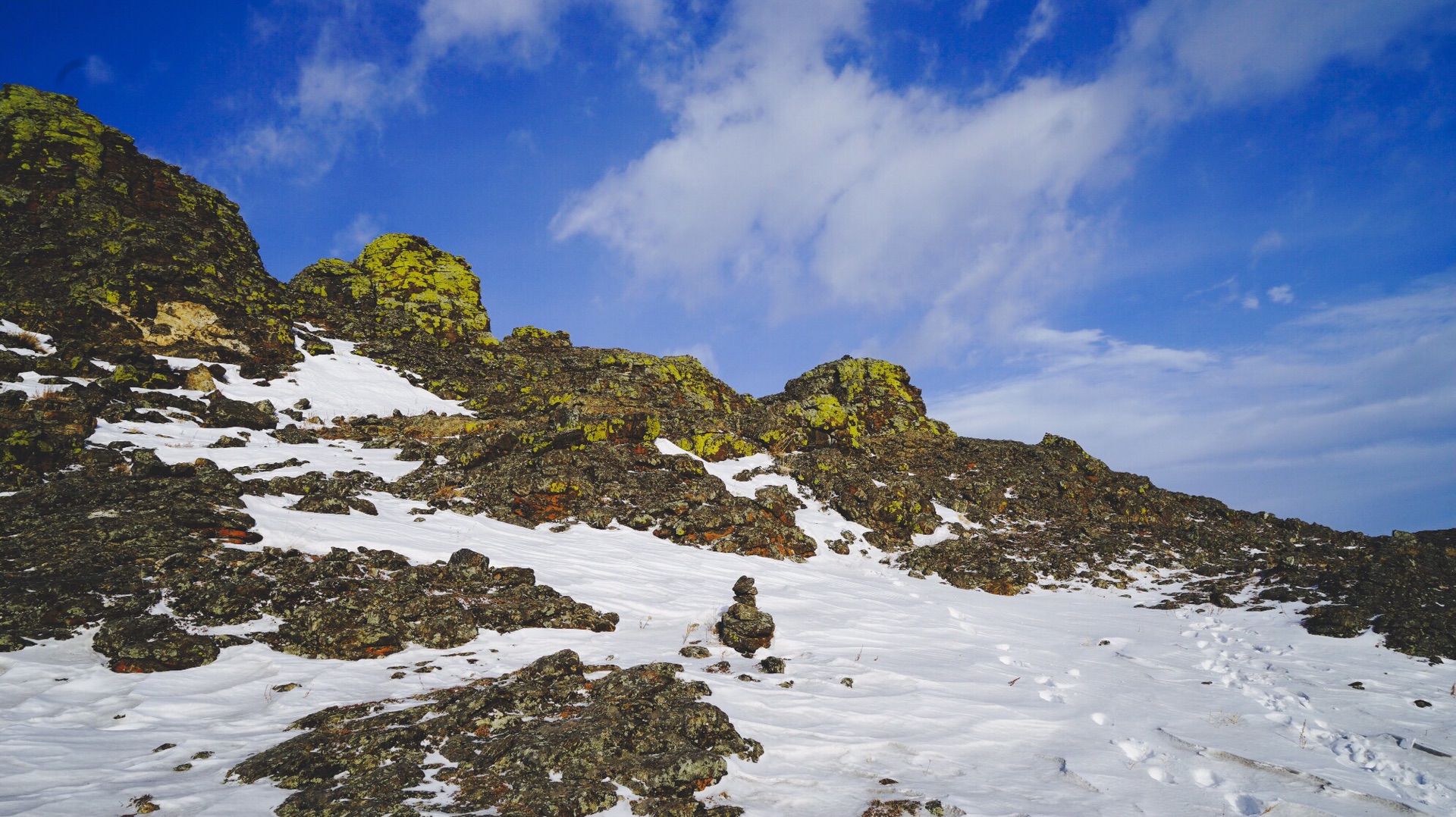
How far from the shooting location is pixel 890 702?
8633mm

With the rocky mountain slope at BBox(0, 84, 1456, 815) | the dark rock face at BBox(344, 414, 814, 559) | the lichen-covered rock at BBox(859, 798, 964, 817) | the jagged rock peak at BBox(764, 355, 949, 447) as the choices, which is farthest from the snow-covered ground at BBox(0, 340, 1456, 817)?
the jagged rock peak at BBox(764, 355, 949, 447)

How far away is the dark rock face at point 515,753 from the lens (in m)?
5.40

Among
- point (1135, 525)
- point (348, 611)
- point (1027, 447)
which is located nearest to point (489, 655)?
point (348, 611)

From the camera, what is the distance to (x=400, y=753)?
20.0ft

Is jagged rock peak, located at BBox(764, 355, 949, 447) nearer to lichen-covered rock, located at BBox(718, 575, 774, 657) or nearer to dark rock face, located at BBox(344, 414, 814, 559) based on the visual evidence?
dark rock face, located at BBox(344, 414, 814, 559)

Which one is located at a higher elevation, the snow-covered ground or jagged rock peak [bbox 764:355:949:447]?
jagged rock peak [bbox 764:355:949:447]

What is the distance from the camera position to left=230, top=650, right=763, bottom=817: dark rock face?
540 cm

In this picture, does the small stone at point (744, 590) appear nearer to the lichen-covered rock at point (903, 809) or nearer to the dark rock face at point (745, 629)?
the dark rock face at point (745, 629)

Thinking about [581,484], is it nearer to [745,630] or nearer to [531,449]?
[531,449]

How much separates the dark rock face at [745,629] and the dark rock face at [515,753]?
2.83 meters

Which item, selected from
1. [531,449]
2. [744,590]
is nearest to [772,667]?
[744,590]

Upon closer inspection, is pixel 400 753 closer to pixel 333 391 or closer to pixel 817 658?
pixel 817 658

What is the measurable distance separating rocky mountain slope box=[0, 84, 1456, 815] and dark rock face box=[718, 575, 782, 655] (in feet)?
1.89

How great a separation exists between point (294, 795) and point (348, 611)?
4.88 metres
